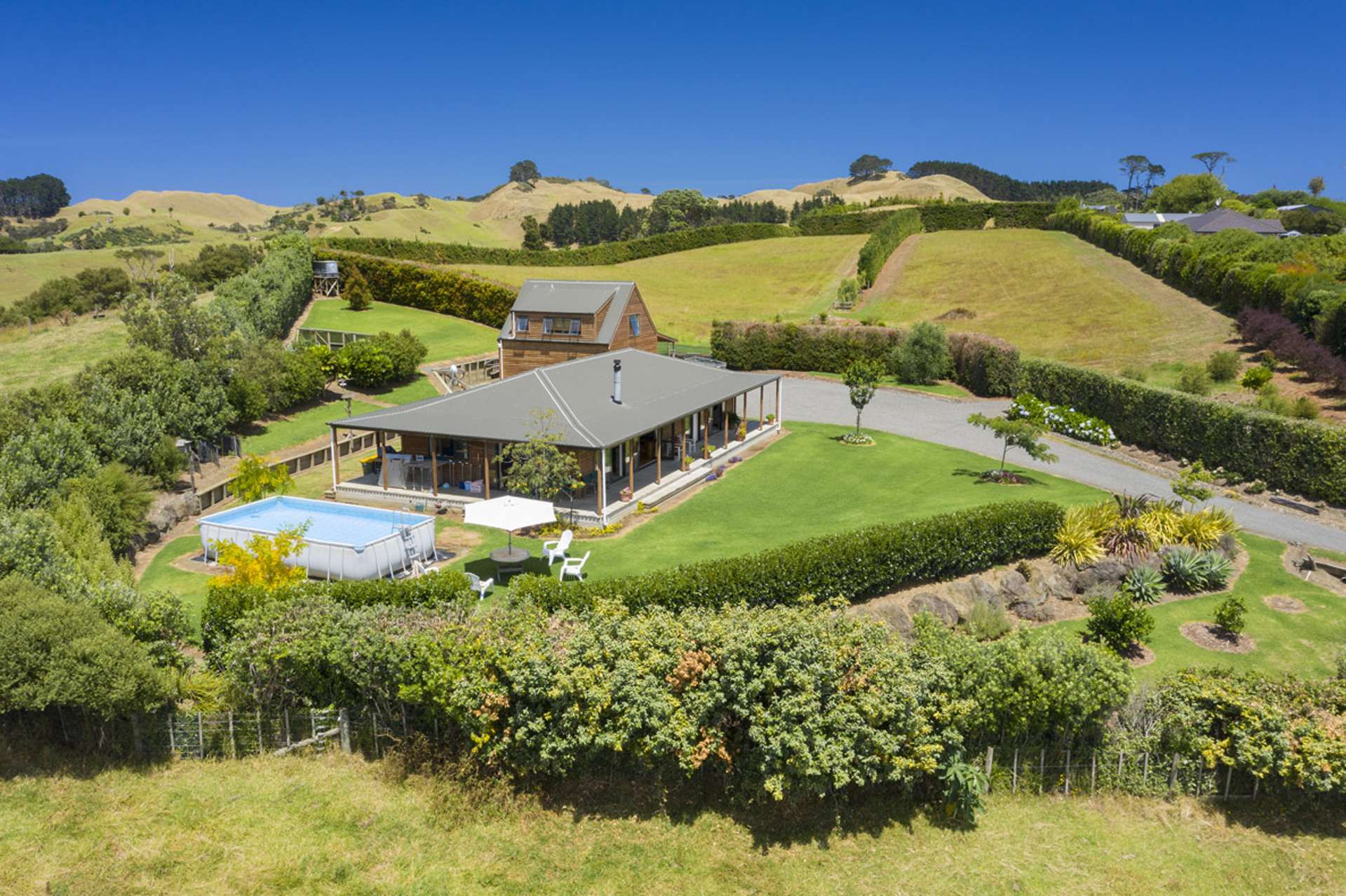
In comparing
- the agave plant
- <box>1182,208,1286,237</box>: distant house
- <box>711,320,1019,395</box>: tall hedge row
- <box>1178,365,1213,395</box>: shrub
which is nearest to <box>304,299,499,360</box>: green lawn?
<box>711,320,1019,395</box>: tall hedge row

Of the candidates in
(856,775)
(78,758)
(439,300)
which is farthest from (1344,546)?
(439,300)

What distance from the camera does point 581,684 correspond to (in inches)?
512

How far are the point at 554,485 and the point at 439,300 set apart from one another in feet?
132

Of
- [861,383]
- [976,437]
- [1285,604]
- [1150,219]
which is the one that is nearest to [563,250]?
[861,383]

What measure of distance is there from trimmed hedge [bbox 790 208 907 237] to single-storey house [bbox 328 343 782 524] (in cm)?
6668

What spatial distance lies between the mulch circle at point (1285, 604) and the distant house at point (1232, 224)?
6909cm

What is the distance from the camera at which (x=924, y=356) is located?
46.8m

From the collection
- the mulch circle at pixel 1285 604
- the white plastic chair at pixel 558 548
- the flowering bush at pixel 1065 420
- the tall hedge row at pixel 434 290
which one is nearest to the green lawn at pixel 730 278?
the tall hedge row at pixel 434 290

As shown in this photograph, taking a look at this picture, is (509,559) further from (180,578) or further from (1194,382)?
(1194,382)

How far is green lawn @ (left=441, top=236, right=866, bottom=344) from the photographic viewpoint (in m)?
64.9

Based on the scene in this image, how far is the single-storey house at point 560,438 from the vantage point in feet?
85.6

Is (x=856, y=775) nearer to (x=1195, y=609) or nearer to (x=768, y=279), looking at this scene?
(x=1195, y=609)

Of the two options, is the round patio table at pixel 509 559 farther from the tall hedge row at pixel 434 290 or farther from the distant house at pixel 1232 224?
the distant house at pixel 1232 224

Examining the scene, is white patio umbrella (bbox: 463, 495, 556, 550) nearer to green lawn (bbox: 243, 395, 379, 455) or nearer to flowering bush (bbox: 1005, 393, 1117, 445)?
green lawn (bbox: 243, 395, 379, 455)
